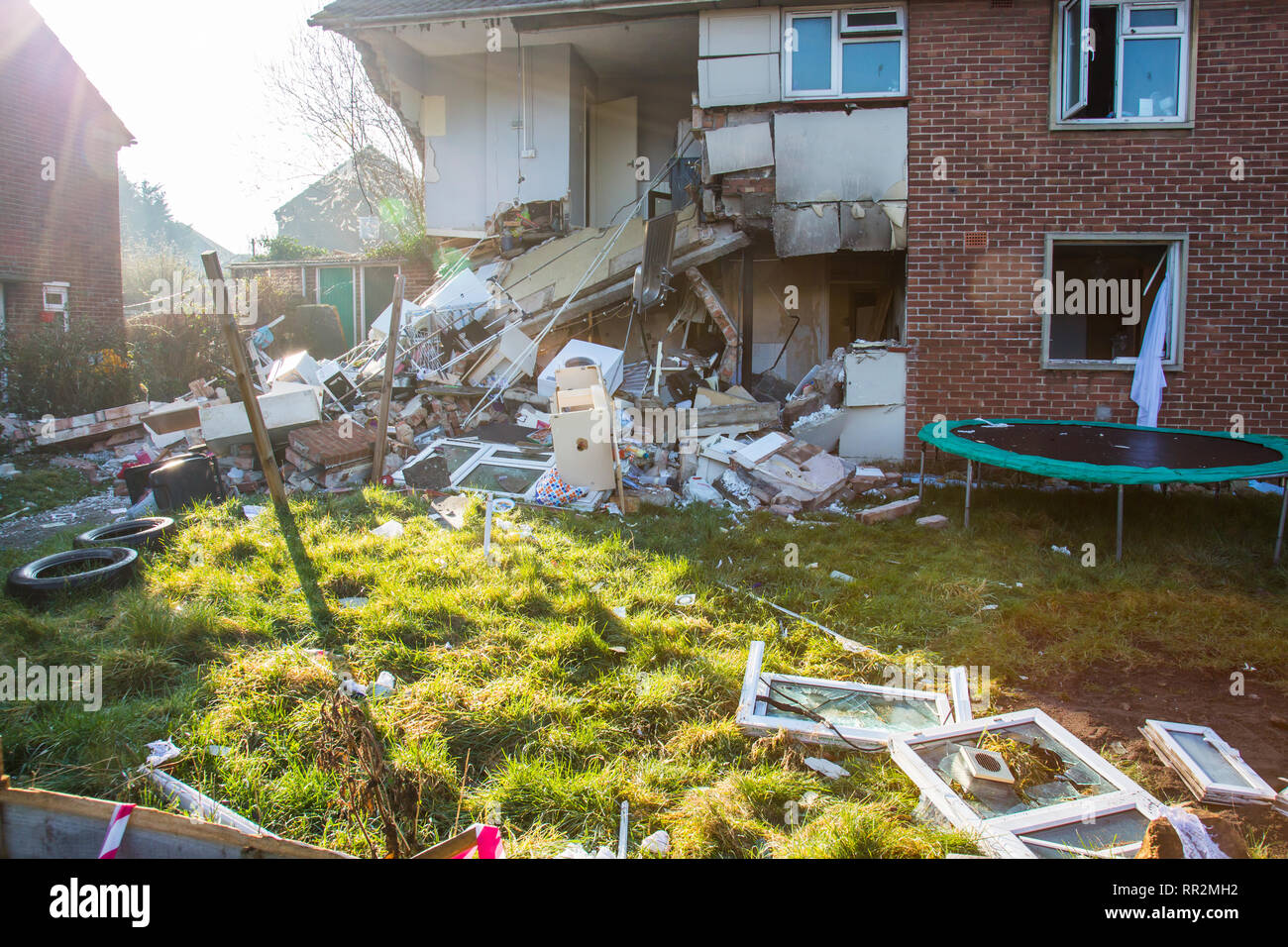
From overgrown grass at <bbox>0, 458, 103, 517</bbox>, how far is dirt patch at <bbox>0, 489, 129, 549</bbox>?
0.16m

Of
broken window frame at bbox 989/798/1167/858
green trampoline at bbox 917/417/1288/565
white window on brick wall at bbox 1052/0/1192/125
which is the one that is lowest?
broken window frame at bbox 989/798/1167/858

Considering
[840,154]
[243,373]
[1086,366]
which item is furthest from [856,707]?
[840,154]

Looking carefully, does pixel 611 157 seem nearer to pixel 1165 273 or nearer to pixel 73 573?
pixel 1165 273

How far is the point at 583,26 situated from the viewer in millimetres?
10070

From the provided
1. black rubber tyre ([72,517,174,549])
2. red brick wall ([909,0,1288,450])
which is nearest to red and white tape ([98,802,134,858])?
black rubber tyre ([72,517,174,549])

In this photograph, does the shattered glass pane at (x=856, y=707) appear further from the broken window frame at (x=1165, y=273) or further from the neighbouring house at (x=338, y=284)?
the neighbouring house at (x=338, y=284)

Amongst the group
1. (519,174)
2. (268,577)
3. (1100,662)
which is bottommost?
(1100,662)

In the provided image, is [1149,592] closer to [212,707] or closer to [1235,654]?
[1235,654]

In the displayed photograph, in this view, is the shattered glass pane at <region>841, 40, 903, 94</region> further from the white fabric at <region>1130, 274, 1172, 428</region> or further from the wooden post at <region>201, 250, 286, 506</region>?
the wooden post at <region>201, 250, 286, 506</region>

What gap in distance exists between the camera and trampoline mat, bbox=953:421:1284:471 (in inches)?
216

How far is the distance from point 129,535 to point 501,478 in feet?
9.72

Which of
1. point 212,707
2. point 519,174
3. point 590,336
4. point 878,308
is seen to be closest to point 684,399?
point 590,336

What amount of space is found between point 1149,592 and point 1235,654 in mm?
776

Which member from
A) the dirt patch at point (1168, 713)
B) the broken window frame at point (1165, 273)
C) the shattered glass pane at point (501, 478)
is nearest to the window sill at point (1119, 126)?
the broken window frame at point (1165, 273)
